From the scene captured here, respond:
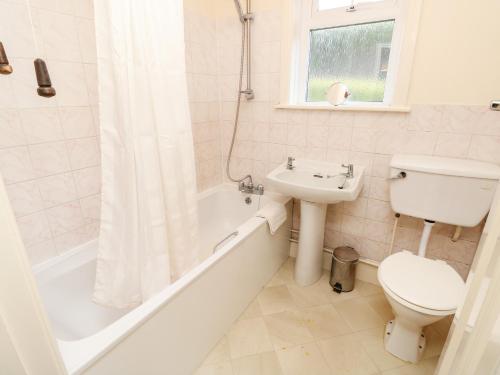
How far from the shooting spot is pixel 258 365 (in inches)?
52.1

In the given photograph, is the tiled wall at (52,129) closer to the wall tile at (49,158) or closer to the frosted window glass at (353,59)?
the wall tile at (49,158)

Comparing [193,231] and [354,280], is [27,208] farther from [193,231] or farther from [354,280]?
[354,280]

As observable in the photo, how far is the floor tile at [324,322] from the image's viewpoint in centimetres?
150

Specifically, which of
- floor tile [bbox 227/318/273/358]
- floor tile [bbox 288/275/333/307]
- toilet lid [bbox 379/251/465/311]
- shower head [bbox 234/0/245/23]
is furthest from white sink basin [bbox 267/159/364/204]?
shower head [bbox 234/0/245/23]

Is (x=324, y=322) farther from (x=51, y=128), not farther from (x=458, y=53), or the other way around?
(x=51, y=128)

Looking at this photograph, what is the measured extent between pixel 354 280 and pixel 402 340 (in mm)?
482

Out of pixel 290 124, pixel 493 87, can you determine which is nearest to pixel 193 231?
pixel 290 124

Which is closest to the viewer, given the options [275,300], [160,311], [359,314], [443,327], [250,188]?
[160,311]

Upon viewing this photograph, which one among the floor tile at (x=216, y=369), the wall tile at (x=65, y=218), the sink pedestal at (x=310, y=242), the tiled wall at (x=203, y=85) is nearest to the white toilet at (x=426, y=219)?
the sink pedestal at (x=310, y=242)

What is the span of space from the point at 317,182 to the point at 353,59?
794 mm

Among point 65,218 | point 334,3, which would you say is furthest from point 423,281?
point 65,218

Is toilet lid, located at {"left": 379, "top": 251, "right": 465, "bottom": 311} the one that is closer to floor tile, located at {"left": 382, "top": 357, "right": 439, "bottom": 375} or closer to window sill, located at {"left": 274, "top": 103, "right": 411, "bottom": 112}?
floor tile, located at {"left": 382, "top": 357, "right": 439, "bottom": 375}

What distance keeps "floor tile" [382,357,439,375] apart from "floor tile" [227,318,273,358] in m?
0.60

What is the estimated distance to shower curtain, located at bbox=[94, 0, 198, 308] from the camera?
96 cm
